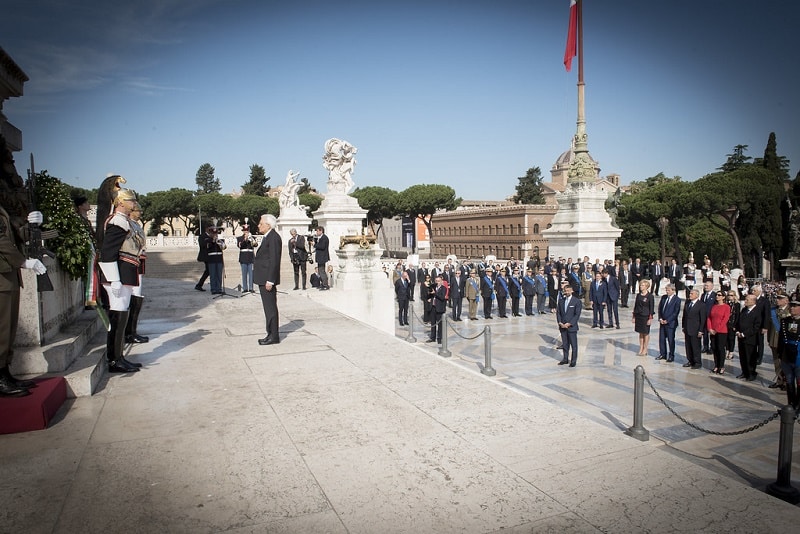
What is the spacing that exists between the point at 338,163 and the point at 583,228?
12.4m

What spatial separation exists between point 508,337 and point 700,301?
5.36 m

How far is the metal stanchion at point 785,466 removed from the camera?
14.0ft

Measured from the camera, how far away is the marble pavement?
3010 millimetres

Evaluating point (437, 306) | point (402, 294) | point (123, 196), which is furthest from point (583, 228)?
point (123, 196)

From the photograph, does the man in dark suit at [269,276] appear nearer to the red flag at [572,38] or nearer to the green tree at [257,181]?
the red flag at [572,38]

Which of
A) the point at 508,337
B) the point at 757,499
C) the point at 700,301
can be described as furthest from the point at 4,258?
the point at 508,337

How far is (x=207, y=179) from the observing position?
109312 mm

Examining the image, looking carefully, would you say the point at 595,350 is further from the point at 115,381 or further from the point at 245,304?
the point at 115,381

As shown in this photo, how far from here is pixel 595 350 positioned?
13.7m

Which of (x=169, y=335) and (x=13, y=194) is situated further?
(x=169, y=335)

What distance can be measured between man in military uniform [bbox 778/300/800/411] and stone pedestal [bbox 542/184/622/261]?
19.2 metres

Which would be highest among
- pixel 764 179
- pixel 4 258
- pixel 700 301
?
pixel 764 179

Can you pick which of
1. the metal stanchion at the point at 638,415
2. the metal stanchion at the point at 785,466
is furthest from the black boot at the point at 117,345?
the metal stanchion at the point at 785,466

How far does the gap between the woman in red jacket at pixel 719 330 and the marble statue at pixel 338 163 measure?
15.6 m
